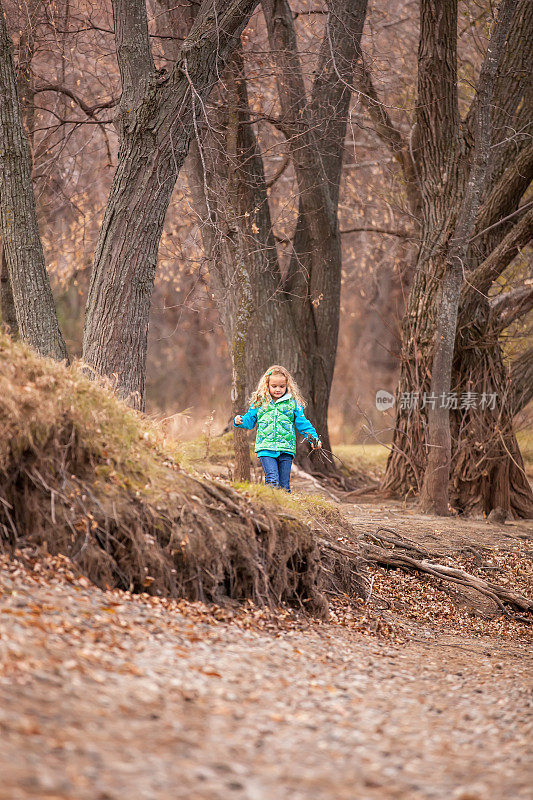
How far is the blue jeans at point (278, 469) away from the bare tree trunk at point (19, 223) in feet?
6.25

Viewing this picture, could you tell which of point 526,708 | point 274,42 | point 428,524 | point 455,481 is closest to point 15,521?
point 526,708

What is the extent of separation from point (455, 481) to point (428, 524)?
1.72 metres

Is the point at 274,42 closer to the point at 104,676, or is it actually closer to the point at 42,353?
the point at 42,353

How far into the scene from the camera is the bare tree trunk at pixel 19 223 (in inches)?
275

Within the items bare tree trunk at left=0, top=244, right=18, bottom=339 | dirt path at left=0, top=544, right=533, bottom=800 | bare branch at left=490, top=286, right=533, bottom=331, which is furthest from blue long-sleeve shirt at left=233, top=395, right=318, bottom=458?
bare branch at left=490, top=286, right=533, bottom=331

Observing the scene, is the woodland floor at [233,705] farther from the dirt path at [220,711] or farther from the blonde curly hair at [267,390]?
the blonde curly hair at [267,390]

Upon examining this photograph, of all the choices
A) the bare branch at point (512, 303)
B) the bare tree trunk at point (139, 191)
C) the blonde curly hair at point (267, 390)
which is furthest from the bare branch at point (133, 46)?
the bare branch at point (512, 303)

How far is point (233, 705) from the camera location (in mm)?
3273

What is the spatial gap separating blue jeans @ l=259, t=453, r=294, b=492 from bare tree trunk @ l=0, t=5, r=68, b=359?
1.91m

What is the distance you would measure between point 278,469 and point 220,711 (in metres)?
4.38

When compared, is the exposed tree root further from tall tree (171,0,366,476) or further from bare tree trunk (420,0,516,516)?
tall tree (171,0,366,476)

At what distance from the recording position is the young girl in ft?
24.0

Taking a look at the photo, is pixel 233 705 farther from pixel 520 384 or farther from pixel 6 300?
pixel 520 384

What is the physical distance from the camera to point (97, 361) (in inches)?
262
